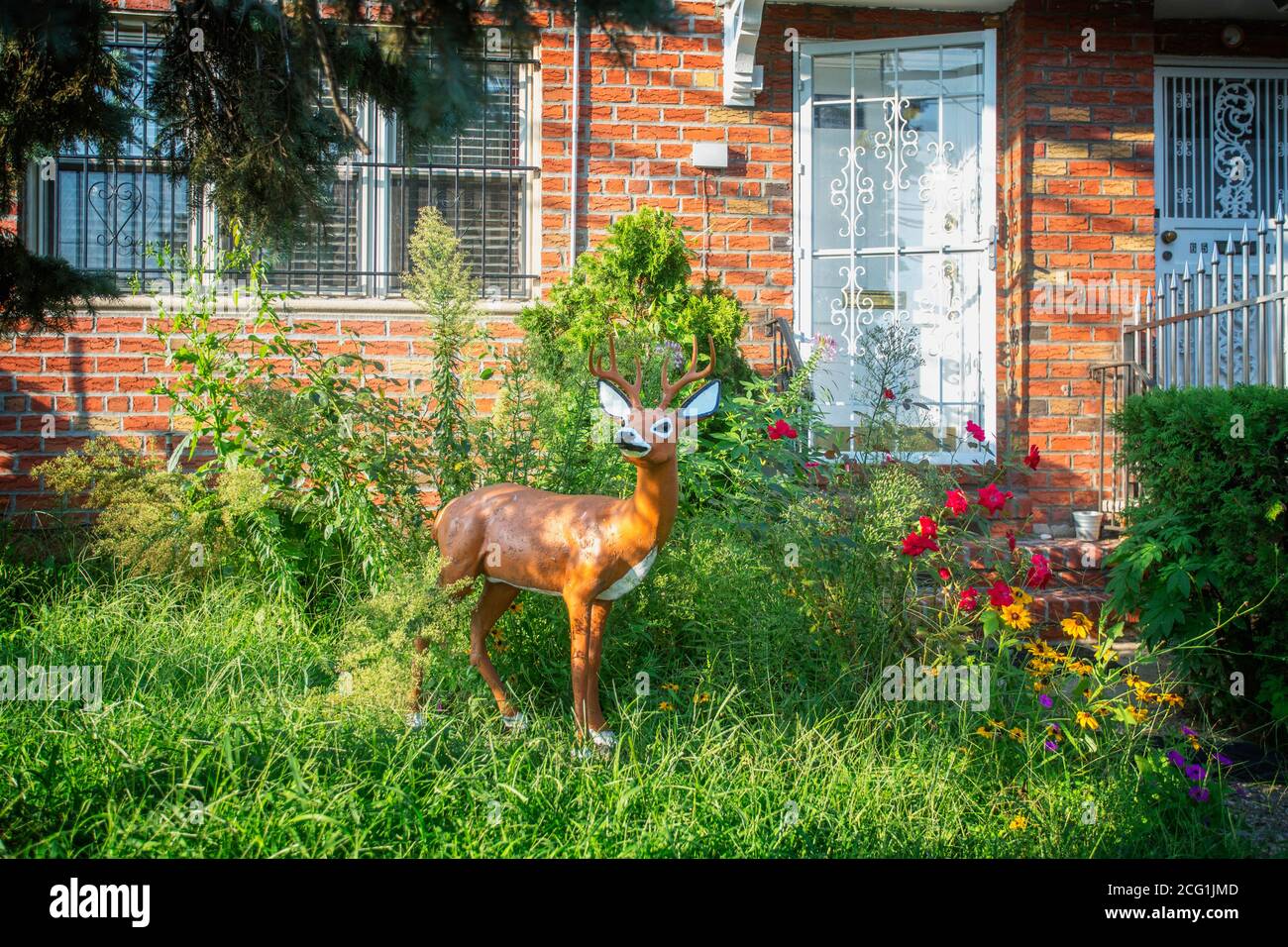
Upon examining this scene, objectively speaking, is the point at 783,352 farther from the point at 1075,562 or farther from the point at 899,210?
the point at 1075,562

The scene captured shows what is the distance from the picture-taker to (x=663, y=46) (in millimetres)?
6426

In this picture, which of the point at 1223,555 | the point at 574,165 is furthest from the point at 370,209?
the point at 1223,555

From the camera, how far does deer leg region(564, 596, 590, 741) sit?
2986 millimetres

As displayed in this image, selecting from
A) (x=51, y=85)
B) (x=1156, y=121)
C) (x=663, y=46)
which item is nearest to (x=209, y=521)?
(x=51, y=85)

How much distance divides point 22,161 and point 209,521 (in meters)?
1.70

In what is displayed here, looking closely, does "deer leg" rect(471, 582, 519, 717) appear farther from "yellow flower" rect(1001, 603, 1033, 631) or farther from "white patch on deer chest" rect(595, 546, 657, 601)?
"yellow flower" rect(1001, 603, 1033, 631)

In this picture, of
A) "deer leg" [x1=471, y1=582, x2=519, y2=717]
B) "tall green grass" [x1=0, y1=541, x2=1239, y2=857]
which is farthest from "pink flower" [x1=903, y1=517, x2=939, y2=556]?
"deer leg" [x1=471, y1=582, x2=519, y2=717]

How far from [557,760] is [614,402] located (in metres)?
1.02

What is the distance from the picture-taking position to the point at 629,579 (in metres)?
3.00

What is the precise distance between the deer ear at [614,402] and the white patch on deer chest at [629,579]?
0.41 m

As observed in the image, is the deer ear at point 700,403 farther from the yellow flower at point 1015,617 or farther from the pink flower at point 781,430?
the yellow flower at point 1015,617

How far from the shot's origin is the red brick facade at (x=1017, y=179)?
20.8 ft

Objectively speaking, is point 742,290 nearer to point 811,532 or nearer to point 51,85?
point 811,532

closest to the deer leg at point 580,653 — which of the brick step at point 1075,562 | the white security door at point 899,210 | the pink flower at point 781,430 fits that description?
the pink flower at point 781,430
